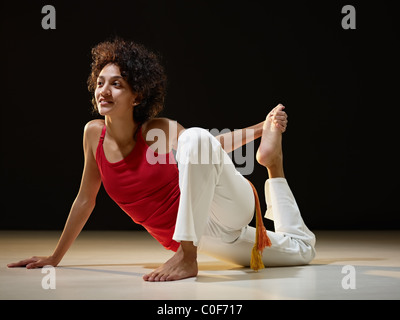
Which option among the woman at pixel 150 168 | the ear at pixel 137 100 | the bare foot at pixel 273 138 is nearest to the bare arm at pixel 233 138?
→ the woman at pixel 150 168

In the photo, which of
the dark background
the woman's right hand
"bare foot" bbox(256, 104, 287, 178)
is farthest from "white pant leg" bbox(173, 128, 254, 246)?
the dark background

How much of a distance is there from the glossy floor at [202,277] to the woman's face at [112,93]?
587 mm

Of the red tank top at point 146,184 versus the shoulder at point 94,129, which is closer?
the red tank top at point 146,184

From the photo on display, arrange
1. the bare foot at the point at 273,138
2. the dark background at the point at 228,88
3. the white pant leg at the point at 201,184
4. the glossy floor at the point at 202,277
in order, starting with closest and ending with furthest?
the glossy floor at the point at 202,277 < the white pant leg at the point at 201,184 < the bare foot at the point at 273,138 < the dark background at the point at 228,88

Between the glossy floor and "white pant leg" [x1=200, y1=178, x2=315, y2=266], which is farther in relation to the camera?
"white pant leg" [x1=200, y1=178, x2=315, y2=266]

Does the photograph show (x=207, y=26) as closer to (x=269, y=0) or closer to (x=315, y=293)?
(x=269, y=0)

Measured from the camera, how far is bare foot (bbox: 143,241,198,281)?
1859mm

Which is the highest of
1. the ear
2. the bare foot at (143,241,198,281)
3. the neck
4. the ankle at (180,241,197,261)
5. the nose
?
the nose

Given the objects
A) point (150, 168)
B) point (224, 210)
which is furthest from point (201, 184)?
point (150, 168)

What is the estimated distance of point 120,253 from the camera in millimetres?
2879

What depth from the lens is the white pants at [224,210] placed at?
6.09 ft

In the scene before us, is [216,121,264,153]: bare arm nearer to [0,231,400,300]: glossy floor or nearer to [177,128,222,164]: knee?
[177,128,222,164]: knee

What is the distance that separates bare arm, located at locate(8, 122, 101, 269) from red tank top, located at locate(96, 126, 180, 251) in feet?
0.30

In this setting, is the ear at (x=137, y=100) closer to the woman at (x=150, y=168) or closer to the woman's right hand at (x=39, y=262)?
the woman at (x=150, y=168)
